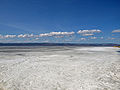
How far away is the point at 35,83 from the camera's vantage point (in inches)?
290

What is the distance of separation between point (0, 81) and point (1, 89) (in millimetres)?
1432

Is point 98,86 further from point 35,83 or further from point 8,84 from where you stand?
point 8,84

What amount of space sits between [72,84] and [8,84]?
427 centimetres

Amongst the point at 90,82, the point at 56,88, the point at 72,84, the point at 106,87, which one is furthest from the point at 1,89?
the point at 106,87

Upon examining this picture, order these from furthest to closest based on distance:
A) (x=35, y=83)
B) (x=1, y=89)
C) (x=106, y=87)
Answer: (x=35, y=83) < (x=106, y=87) < (x=1, y=89)

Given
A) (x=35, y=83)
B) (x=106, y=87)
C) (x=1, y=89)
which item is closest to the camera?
(x=1, y=89)

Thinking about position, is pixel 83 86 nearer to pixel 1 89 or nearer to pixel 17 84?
pixel 17 84

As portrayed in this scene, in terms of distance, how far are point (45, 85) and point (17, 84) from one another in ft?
6.22

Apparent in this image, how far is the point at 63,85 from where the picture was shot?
7.02m

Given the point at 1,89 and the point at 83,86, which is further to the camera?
the point at 83,86

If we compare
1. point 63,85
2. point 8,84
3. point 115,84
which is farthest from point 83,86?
point 8,84

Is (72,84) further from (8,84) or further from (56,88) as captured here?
(8,84)

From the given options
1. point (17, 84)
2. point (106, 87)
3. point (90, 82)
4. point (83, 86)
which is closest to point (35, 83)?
point (17, 84)

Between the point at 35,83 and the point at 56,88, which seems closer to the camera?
the point at 56,88
